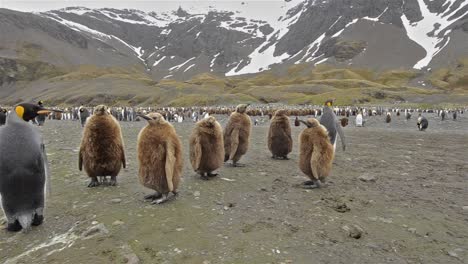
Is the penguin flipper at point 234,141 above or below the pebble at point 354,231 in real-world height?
above

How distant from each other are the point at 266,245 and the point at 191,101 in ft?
230

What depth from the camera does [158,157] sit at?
555cm

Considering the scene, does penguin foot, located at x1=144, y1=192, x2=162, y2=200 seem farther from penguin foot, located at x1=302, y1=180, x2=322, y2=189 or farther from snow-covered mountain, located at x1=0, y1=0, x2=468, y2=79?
snow-covered mountain, located at x1=0, y1=0, x2=468, y2=79

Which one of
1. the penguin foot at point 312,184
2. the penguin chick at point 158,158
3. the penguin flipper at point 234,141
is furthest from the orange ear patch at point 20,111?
the penguin foot at point 312,184

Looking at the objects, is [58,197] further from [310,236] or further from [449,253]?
[449,253]

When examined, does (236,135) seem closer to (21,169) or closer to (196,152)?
(196,152)

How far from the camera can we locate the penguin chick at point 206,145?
6.92 m

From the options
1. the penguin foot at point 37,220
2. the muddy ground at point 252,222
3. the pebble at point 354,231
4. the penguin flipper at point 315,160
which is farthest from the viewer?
the penguin flipper at point 315,160

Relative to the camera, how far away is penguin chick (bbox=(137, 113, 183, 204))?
5.56 metres

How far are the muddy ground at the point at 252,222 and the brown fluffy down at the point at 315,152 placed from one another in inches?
14.8

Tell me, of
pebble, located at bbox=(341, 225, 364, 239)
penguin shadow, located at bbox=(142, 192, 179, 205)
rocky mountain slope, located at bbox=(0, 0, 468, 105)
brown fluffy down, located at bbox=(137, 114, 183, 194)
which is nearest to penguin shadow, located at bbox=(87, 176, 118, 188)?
penguin shadow, located at bbox=(142, 192, 179, 205)

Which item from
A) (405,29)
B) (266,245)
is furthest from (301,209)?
(405,29)

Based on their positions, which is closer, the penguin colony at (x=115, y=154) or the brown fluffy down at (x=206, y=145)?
the penguin colony at (x=115, y=154)

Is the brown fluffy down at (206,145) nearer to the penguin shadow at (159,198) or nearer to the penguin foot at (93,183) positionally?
the penguin shadow at (159,198)
